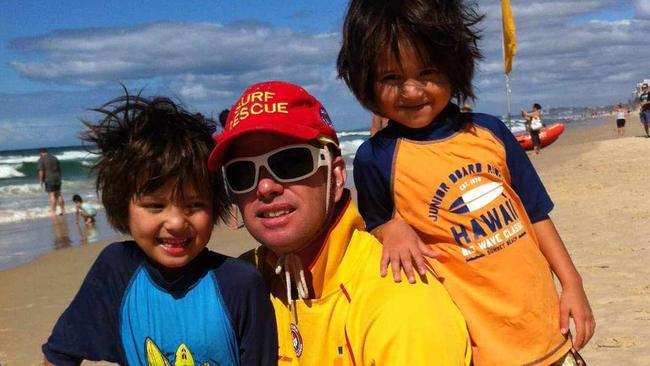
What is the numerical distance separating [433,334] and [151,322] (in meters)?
0.91

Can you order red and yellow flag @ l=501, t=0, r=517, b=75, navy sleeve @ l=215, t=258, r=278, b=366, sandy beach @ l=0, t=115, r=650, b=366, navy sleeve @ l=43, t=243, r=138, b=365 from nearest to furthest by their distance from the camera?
1. navy sleeve @ l=215, t=258, r=278, b=366
2. navy sleeve @ l=43, t=243, r=138, b=365
3. sandy beach @ l=0, t=115, r=650, b=366
4. red and yellow flag @ l=501, t=0, r=517, b=75

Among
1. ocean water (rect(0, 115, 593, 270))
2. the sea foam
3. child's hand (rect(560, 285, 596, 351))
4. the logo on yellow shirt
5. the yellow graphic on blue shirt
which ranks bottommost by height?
the sea foam

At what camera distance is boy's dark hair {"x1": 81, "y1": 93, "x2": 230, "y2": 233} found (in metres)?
2.25

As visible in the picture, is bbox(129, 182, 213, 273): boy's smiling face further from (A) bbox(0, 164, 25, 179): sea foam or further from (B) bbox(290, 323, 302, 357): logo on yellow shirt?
(A) bbox(0, 164, 25, 179): sea foam

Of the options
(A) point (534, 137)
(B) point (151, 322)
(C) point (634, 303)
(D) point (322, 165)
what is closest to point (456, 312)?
(D) point (322, 165)

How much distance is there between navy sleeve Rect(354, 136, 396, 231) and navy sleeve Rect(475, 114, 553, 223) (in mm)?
371

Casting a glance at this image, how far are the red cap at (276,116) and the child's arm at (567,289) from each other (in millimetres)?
990

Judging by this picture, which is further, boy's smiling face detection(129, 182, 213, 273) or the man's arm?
boy's smiling face detection(129, 182, 213, 273)

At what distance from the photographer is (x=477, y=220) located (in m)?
2.32

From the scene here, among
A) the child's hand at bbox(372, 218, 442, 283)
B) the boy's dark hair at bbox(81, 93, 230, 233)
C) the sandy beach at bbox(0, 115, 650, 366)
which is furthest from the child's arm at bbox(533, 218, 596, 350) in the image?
the sandy beach at bbox(0, 115, 650, 366)

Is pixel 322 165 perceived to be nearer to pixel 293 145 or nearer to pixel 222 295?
A: pixel 293 145

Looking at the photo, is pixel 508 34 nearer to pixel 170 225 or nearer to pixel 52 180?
pixel 170 225

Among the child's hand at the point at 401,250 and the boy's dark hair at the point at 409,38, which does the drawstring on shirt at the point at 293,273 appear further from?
the boy's dark hair at the point at 409,38

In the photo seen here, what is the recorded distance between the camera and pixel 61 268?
10102mm
